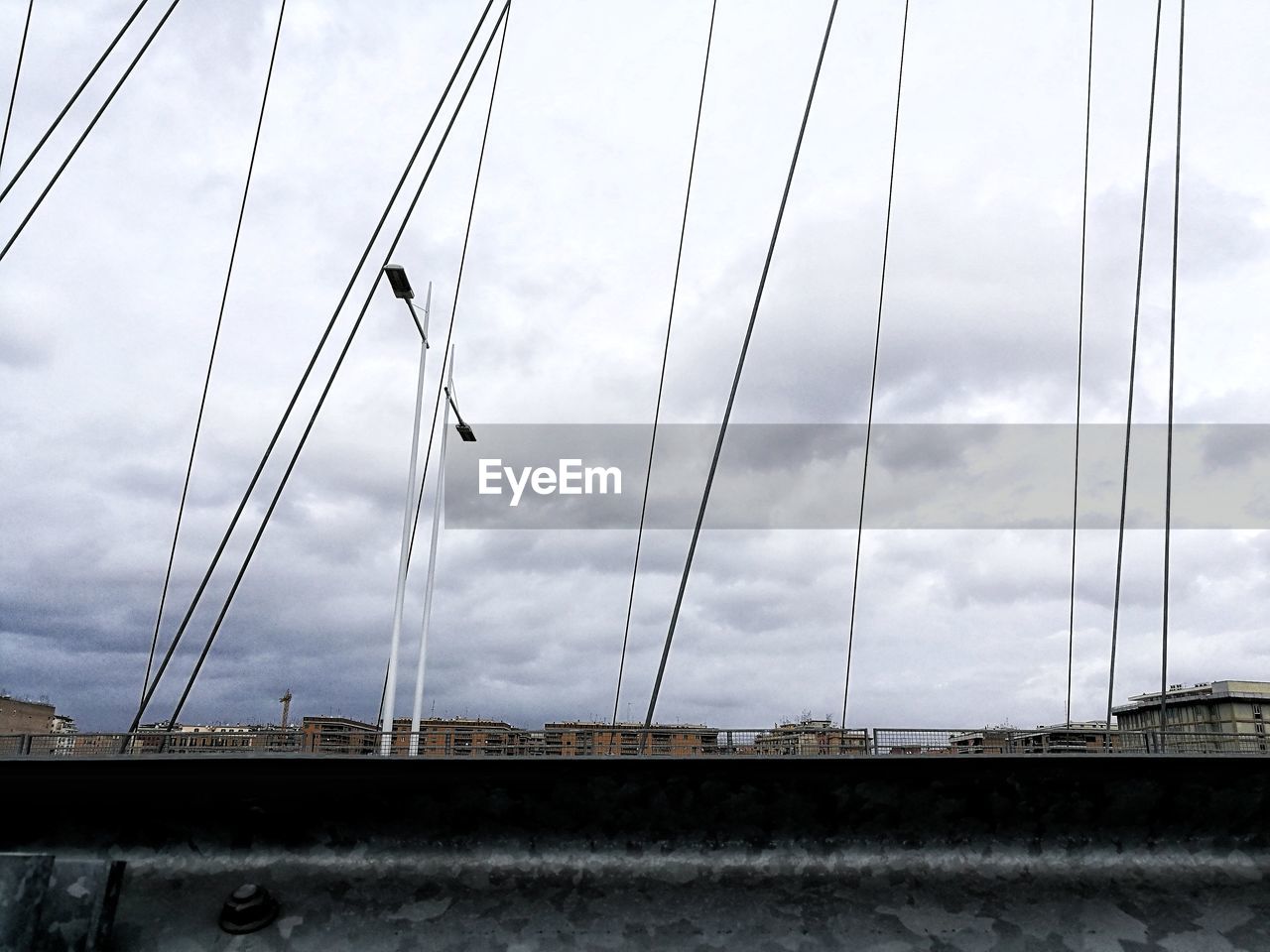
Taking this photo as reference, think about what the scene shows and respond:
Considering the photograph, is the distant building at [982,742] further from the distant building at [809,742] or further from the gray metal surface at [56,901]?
the gray metal surface at [56,901]

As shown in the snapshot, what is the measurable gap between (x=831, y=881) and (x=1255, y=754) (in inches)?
125

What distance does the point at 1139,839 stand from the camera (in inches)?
234

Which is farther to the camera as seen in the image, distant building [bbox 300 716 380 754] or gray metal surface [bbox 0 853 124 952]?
distant building [bbox 300 716 380 754]

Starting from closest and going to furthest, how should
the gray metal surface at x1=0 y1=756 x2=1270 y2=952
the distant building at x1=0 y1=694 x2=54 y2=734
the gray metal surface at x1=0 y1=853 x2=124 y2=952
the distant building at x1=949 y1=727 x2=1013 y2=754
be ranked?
1. the gray metal surface at x1=0 y1=853 x2=124 y2=952
2. the gray metal surface at x1=0 y1=756 x2=1270 y2=952
3. the distant building at x1=949 y1=727 x2=1013 y2=754
4. the distant building at x1=0 y1=694 x2=54 y2=734

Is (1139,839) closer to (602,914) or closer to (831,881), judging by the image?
(831,881)

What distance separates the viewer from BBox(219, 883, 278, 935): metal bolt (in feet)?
17.6

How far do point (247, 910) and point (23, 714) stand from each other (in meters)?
98.7

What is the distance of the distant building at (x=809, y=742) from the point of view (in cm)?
657

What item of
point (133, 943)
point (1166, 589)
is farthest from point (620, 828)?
point (1166, 589)

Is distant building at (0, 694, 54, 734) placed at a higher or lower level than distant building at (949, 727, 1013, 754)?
lower

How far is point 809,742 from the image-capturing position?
6.67 m

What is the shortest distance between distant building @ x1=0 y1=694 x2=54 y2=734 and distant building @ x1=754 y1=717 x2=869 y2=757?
3653 inches

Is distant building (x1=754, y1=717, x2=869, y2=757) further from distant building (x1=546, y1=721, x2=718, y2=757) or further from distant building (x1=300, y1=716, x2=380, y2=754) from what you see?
distant building (x1=300, y1=716, x2=380, y2=754)

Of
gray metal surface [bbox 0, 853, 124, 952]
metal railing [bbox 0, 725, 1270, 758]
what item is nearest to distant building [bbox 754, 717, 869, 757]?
metal railing [bbox 0, 725, 1270, 758]
